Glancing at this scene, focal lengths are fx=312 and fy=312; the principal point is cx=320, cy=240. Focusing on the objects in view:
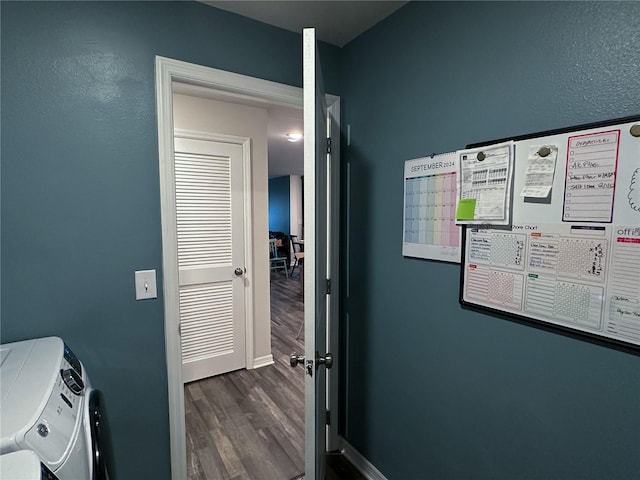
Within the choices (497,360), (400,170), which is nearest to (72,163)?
(400,170)

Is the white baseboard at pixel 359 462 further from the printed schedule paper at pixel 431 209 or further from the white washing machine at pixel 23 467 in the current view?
the white washing machine at pixel 23 467

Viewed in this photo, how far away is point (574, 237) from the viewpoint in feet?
3.13

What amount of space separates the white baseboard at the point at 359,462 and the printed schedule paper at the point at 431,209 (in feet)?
4.08

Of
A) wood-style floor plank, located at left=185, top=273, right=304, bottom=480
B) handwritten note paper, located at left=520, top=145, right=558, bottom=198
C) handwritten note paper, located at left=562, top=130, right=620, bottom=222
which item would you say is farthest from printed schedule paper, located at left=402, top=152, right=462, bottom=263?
wood-style floor plank, located at left=185, top=273, right=304, bottom=480

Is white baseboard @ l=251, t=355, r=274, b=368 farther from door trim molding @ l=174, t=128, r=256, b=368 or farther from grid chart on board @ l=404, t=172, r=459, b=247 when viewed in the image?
grid chart on board @ l=404, t=172, r=459, b=247

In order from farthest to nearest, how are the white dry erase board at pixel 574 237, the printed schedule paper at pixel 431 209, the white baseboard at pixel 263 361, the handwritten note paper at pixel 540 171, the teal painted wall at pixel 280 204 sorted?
the teal painted wall at pixel 280 204 → the white baseboard at pixel 263 361 → the printed schedule paper at pixel 431 209 → the handwritten note paper at pixel 540 171 → the white dry erase board at pixel 574 237

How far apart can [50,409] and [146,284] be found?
0.66 metres

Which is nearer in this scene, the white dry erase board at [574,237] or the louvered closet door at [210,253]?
Answer: the white dry erase board at [574,237]

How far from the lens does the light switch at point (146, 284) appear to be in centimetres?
138

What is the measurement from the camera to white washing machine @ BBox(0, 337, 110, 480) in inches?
27.4

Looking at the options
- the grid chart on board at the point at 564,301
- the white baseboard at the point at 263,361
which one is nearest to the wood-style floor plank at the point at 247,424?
the white baseboard at the point at 263,361

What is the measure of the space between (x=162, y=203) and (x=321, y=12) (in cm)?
116

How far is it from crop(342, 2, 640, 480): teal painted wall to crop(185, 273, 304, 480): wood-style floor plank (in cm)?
47

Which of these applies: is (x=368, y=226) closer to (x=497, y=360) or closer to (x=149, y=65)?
(x=497, y=360)
